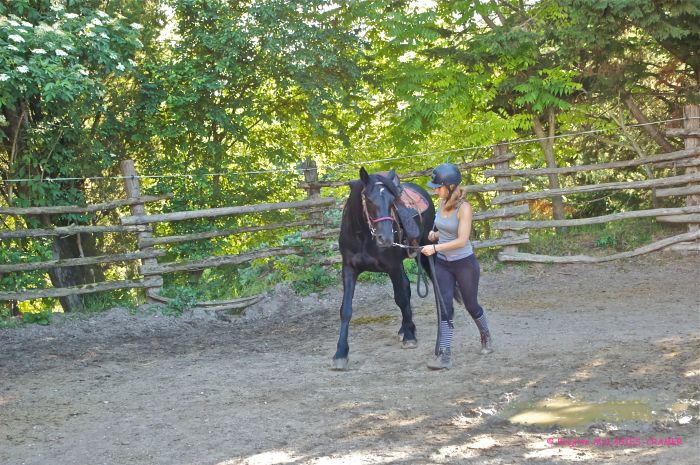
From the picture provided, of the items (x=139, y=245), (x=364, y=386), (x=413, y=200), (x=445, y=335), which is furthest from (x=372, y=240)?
(x=139, y=245)

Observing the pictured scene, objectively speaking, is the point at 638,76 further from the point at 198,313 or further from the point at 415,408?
the point at 415,408

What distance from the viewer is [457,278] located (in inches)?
254

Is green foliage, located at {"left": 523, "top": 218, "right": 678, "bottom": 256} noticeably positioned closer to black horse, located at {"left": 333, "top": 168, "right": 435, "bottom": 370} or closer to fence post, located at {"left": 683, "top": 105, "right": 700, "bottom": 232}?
fence post, located at {"left": 683, "top": 105, "right": 700, "bottom": 232}

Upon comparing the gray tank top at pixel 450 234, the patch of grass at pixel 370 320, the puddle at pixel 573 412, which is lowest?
the puddle at pixel 573 412

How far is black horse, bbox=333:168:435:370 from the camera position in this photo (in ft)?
20.4

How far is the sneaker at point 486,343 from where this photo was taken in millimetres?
Result: 6844

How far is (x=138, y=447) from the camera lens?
4852 mm

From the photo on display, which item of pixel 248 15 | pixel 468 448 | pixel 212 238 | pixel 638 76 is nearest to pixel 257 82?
pixel 248 15

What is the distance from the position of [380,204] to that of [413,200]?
0.86 m

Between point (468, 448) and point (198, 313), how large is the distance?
20.0ft

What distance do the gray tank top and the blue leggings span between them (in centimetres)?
5

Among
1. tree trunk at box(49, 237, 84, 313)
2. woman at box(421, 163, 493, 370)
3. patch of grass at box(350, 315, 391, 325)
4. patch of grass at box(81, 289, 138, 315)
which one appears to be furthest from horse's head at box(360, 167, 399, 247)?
tree trunk at box(49, 237, 84, 313)

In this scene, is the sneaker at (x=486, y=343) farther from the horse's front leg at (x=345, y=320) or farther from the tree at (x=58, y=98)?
the tree at (x=58, y=98)

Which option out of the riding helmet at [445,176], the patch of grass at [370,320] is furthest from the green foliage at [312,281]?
the riding helmet at [445,176]
